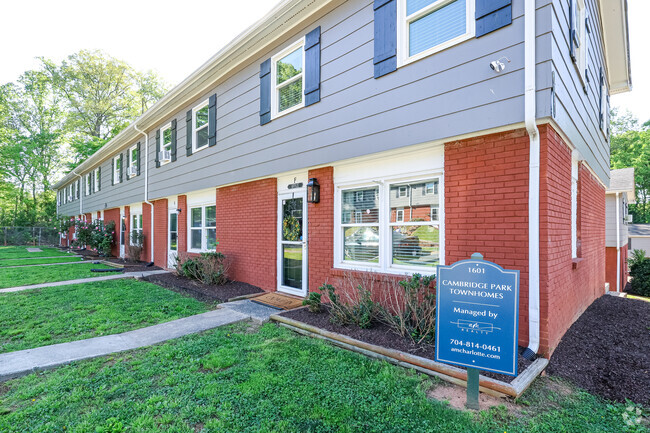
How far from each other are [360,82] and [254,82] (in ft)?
11.2

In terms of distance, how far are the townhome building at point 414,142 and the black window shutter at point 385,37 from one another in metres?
0.02

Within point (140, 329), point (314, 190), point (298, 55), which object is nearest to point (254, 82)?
point (298, 55)

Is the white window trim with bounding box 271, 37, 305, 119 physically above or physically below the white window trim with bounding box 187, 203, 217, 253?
above

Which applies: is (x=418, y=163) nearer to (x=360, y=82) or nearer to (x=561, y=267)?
(x=360, y=82)

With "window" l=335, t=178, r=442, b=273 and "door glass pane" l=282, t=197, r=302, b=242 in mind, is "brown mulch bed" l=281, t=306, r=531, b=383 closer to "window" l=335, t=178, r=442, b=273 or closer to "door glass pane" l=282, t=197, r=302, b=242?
"window" l=335, t=178, r=442, b=273

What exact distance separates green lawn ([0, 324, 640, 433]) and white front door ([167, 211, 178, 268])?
312 inches

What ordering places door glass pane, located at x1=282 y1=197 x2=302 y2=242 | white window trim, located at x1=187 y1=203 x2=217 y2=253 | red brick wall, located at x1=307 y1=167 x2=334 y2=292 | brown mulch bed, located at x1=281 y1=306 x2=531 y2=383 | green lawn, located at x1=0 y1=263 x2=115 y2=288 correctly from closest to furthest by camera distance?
brown mulch bed, located at x1=281 y1=306 x2=531 y2=383, red brick wall, located at x1=307 y1=167 x2=334 y2=292, door glass pane, located at x1=282 y1=197 x2=302 y2=242, green lawn, located at x1=0 y1=263 x2=115 y2=288, white window trim, located at x1=187 y1=203 x2=217 y2=253

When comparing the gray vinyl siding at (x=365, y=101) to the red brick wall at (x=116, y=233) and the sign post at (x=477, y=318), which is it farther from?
the red brick wall at (x=116, y=233)

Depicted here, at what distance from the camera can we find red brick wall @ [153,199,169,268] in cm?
1181

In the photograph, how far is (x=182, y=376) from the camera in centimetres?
335

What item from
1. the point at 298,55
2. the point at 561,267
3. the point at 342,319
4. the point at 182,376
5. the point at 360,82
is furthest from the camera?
the point at 298,55

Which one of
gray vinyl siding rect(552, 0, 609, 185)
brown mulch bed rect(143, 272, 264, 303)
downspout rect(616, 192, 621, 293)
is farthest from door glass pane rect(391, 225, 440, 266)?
downspout rect(616, 192, 621, 293)

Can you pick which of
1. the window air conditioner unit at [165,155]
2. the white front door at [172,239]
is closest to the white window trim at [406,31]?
the window air conditioner unit at [165,155]

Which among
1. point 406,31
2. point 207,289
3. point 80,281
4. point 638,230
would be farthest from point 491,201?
point 638,230
